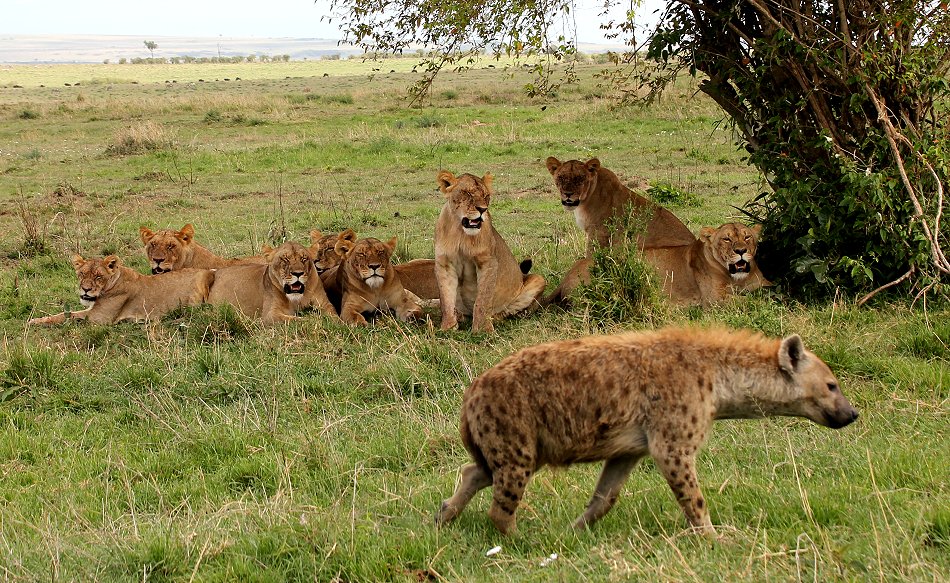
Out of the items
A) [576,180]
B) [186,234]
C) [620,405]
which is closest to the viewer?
[620,405]

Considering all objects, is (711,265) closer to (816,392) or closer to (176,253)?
(816,392)

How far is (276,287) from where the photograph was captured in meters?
9.41

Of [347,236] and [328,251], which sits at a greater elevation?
[347,236]

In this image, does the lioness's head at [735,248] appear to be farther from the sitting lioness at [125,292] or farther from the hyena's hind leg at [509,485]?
the hyena's hind leg at [509,485]

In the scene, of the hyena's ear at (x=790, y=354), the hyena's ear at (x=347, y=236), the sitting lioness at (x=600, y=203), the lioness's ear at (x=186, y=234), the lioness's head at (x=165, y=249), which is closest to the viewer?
the hyena's ear at (x=790, y=354)

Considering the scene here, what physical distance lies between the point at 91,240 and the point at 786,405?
10351 millimetres

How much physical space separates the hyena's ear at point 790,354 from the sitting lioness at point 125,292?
639 centimetres

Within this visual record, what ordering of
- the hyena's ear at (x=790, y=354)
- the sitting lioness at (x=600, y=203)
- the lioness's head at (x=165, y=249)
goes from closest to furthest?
1. the hyena's ear at (x=790, y=354)
2. the sitting lioness at (x=600, y=203)
3. the lioness's head at (x=165, y=249)

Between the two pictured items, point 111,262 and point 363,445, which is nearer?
point 363,445

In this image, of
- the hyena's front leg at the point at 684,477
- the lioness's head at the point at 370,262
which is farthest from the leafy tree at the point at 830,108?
the hyena's front leg at the point at 684,477

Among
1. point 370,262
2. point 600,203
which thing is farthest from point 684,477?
point 600,203

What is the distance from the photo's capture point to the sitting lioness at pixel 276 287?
30.3 feet

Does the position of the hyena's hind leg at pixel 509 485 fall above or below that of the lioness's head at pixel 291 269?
above

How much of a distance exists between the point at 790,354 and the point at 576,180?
19.7 feet
